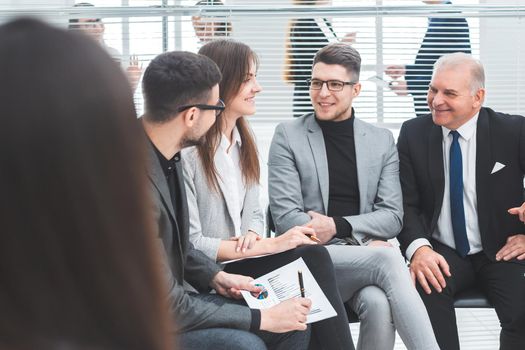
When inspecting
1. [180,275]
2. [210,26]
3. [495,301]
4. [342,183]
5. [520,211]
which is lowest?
[495,301]

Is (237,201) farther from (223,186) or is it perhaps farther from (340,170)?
(340,170)

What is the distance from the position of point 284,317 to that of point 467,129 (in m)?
1.38

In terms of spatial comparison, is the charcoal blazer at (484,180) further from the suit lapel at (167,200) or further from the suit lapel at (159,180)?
the suit lapel at (159,180)

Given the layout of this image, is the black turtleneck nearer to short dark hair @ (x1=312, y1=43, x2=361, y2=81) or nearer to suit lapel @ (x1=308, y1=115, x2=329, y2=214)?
suit lapel @ (x1=308, y1=115, x2=329, y2=214)

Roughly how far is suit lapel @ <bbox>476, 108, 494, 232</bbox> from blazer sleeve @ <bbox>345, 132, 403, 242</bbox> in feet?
1.09

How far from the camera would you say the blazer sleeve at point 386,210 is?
3412mm

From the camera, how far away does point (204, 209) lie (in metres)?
3.10

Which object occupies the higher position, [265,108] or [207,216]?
[265,108]

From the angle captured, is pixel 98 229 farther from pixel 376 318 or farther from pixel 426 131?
pixel 426 131

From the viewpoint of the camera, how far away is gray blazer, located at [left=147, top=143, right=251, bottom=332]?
8.23 feet

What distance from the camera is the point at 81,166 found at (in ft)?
2.17

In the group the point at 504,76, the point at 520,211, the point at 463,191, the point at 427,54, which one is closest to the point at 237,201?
the point at 463,191

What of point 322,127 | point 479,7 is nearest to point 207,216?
point 322,127

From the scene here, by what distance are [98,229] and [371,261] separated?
8.31ft
